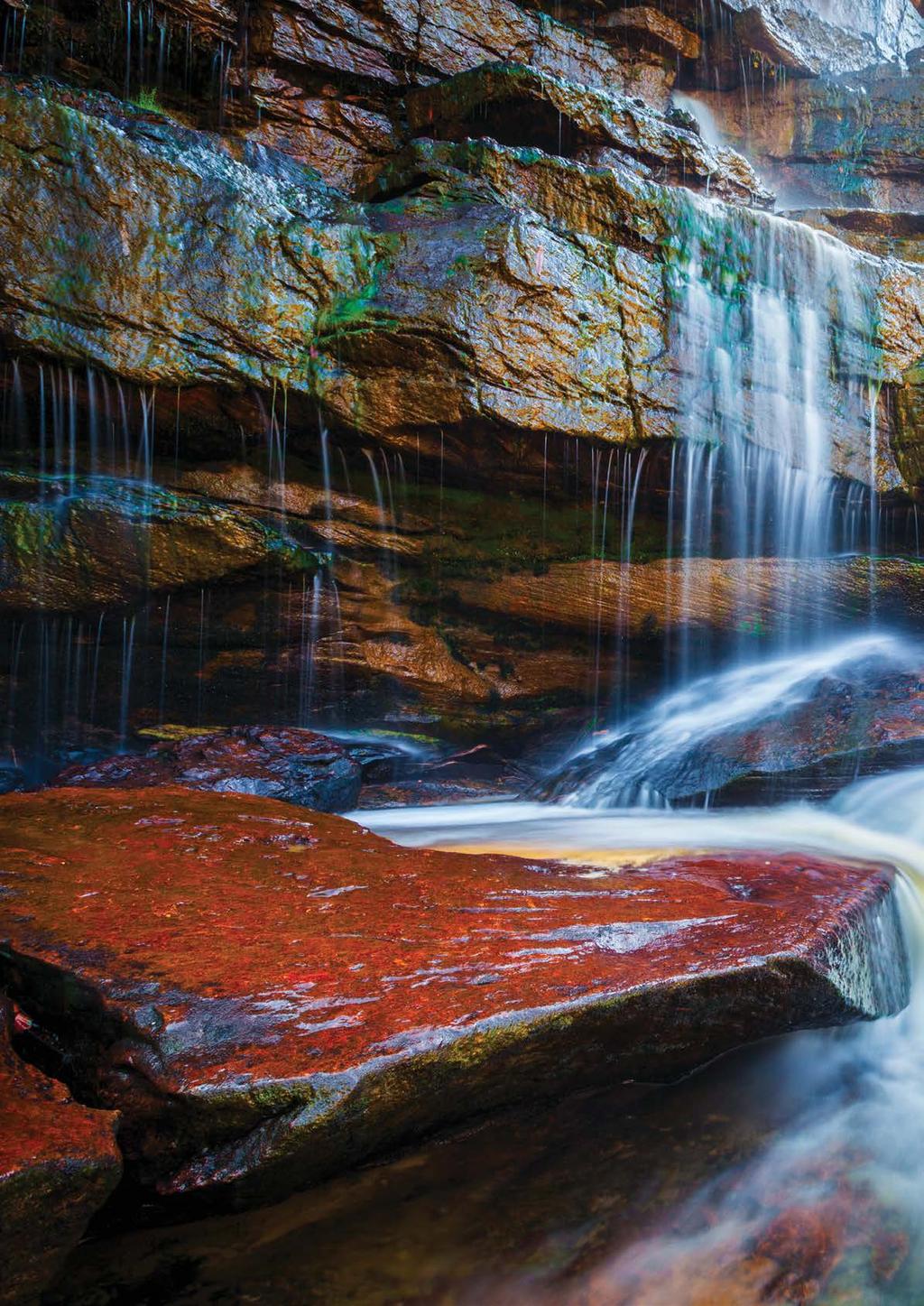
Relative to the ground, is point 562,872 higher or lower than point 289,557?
lower

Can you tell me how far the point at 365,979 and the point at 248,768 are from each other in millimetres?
4705

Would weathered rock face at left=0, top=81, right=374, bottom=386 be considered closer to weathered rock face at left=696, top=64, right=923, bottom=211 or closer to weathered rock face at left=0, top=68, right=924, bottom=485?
weathered rock face at left=0, top=68, right=924, bottom=485

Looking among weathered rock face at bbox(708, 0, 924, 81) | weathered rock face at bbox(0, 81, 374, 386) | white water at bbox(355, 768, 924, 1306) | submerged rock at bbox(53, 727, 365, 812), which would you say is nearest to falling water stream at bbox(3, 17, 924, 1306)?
white water at bbox(355, 768, 924, 1306)

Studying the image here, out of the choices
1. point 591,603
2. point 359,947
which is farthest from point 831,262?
point 359,947

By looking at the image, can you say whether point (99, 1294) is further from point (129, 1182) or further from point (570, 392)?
point (570, 392)

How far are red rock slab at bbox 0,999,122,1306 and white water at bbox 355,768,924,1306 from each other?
1.06 metres

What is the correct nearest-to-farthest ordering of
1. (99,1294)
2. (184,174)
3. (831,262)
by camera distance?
(99,1294)
(184,174)
(831,262)

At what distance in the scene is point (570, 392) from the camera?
7.61 m

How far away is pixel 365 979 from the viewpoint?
2.37 meters

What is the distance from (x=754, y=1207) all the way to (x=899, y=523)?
339 inches

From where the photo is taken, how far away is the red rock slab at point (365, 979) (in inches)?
76.8

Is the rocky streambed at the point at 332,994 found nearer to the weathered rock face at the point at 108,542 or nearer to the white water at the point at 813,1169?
the white water at the point at 813,1169

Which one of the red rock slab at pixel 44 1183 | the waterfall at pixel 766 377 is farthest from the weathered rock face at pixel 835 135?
the red rock slab at pixel 44 1183

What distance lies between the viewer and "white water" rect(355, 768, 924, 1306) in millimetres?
2018
